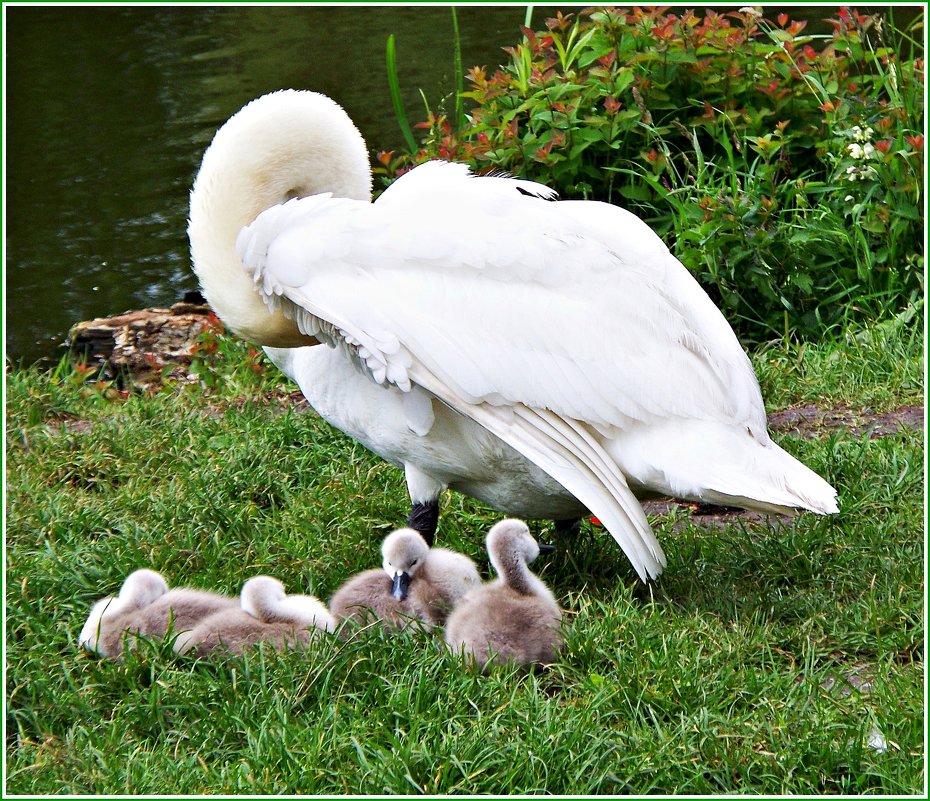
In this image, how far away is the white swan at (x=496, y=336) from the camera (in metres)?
3.47

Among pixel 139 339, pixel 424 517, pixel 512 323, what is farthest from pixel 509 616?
pixel 139 339

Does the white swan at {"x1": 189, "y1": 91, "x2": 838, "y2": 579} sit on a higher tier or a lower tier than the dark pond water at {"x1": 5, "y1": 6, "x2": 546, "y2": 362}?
higher

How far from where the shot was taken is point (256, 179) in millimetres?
3867

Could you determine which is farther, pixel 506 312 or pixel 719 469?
pixel 506 312

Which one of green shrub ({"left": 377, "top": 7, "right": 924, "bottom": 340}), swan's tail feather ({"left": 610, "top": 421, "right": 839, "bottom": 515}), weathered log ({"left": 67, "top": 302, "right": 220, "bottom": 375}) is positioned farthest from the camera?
weathered log ({"left": 67, "top": 302, "right": 220, "bottom": 375})

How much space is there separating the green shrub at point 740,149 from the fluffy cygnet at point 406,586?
235 centimetres

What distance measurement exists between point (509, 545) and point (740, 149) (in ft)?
10.1


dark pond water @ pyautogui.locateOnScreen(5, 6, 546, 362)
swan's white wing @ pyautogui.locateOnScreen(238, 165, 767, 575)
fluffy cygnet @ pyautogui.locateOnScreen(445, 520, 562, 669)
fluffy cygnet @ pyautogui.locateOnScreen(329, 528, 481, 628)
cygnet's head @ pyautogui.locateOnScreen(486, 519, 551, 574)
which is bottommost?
dark pond water @ pyautogui.locateOnScreen(5, 6, 546, 362)

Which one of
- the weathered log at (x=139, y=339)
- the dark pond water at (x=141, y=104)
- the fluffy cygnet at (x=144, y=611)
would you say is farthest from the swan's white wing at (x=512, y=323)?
the dark pond water at (x=141, y=104)

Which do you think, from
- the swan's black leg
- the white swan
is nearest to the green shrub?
the white swan

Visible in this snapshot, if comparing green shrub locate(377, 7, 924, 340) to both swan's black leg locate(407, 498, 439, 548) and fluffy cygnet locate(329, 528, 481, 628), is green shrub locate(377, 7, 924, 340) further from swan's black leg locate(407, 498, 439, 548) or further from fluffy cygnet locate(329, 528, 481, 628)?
fluffy cygnet locate(329, 528, 481, 628)

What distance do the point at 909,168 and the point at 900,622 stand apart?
278 cm

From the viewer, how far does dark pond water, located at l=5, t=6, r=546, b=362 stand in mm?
8086

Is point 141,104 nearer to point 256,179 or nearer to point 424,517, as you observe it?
point 256,179
